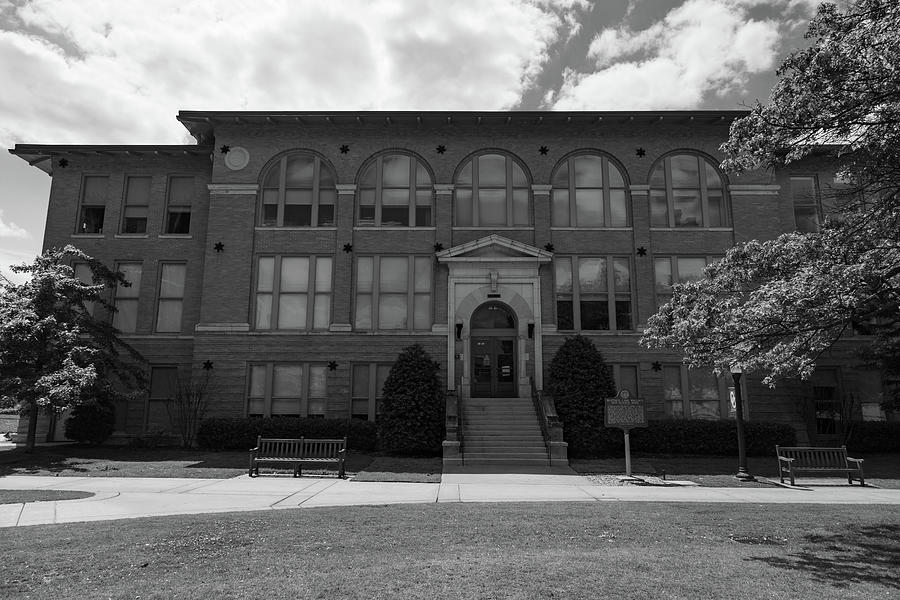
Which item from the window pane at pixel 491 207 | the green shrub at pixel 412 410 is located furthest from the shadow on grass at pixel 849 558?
the window pane at pixel 491 207

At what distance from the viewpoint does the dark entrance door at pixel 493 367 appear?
22641mm

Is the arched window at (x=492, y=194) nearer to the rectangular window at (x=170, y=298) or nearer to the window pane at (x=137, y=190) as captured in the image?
the rectangular window at (x=170, y=298)

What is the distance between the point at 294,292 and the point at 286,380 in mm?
3336

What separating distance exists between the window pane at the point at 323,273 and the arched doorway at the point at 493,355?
573 cm

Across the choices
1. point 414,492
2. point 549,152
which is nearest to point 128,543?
point 414,492

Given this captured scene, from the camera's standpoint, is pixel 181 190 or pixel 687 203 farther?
pixel 181 190

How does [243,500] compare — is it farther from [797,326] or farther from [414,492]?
[797,326]

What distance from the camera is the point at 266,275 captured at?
23.5 meters

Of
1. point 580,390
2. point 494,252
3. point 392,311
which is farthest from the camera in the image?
point 392,311

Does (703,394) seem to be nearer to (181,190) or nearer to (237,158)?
(237,158)

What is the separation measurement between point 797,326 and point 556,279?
46.2 feet

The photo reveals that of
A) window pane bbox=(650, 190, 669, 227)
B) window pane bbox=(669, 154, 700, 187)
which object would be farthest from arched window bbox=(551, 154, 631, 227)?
window pane bbox=(669, 154, 700, 187)

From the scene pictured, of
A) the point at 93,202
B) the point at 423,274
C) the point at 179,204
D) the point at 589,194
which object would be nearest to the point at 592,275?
the point at 589,194

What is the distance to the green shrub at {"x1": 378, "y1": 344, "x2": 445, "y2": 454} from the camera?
18938 millimetres
